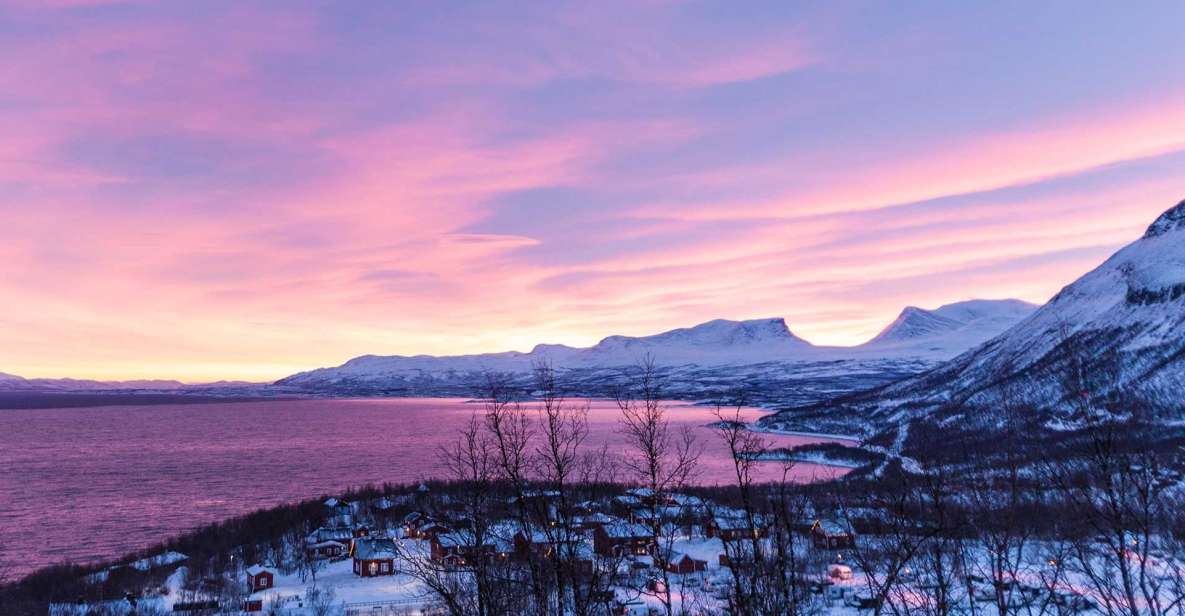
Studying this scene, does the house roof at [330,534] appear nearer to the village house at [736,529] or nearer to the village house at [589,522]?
the village house at [589,522]

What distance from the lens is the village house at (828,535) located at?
4400 centimetres

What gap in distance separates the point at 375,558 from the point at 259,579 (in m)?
7.07

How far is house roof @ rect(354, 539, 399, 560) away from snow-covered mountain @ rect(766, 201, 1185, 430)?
8288 cm

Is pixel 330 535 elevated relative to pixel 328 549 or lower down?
elevated

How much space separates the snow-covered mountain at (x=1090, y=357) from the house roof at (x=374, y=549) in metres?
82.9

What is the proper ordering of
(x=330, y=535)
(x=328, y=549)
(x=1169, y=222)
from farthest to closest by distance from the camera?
(x=1169, y=222) → (x=330, y=535) → (x=328, y=549)

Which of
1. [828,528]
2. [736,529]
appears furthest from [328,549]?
[736,529]

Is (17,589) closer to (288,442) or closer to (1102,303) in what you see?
(288,442)

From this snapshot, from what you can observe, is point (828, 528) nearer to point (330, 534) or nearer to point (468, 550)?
point (330, 534)

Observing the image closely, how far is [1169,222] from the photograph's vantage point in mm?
188875

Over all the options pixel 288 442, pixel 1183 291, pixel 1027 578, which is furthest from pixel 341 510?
pixel 1183 291

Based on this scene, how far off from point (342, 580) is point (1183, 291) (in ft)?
536

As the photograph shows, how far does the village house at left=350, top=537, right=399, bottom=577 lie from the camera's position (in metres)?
46.4

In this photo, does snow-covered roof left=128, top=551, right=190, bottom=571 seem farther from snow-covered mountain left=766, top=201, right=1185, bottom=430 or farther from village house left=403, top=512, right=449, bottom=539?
snow-covered mountain left=766, top=201, right=1185, bottom=430
